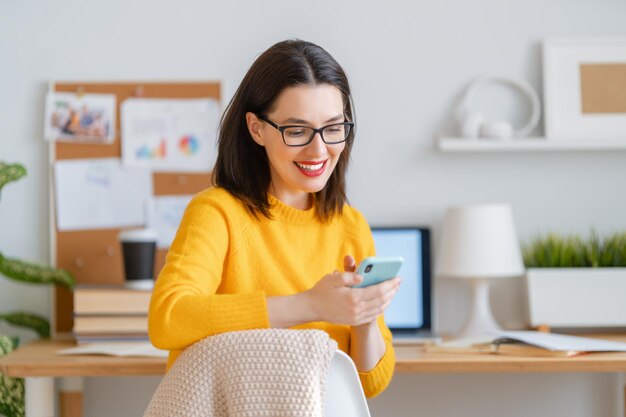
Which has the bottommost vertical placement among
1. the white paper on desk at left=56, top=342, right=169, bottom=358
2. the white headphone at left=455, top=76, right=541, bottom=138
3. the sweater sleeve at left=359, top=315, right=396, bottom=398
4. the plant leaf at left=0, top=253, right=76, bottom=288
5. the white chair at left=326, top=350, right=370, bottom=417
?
the white paper on desk at left=56, top=342, right=169, bottom=358

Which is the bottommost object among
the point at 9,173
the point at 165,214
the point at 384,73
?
the point at 165,214

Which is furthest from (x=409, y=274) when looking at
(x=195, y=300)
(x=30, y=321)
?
(x=195, y=300)

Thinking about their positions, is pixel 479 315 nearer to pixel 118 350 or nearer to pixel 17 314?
pixel 118 350

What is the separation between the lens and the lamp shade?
212 centimetres

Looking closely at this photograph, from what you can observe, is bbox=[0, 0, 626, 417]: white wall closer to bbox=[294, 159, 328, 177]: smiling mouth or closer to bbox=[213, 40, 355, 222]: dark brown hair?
bbox=[213, 40, 355, 222]: dark brown hair

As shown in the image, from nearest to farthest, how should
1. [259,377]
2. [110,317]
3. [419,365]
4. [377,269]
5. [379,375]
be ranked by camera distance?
[259,377], [377,269], [379,375], [419,365], [110,317]

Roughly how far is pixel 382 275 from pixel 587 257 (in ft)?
3.82

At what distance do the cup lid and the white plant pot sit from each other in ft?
3.14

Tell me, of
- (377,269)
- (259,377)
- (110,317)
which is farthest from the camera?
(110,317)

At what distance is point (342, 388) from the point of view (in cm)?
105

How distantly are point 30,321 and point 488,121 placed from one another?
4.28ft

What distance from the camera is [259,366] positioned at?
987mm

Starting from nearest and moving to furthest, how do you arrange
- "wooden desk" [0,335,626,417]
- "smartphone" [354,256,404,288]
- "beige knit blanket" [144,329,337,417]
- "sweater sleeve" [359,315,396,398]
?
"beige knit blanket" [144,329,337,417] → "smartphone" [354,256,404,288] → "sweater sleeve" [359,315,396,398] → "wooden desk" [0,335,626,417]

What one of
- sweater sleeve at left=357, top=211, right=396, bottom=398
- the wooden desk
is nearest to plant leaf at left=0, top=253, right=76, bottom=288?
the wooden desk
